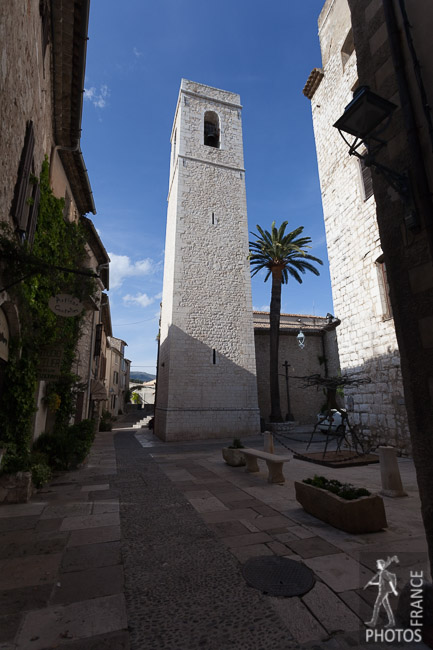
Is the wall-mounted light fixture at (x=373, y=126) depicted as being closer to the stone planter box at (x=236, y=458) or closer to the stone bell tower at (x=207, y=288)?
the stone planter box at (x=236, y=458)

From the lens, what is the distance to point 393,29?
3.18 meters

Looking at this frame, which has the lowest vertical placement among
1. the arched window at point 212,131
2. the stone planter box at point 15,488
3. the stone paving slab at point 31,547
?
the stone paving slab at point 31,547

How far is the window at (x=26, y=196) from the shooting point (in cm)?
544

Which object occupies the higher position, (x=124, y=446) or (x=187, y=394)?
(x=187, y=394)

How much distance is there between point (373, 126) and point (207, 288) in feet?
46.5

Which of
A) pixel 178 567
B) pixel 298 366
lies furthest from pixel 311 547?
pixel 298 366

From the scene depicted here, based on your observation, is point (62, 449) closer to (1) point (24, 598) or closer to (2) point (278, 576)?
(1) point (24, 598)

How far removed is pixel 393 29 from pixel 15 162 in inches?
216

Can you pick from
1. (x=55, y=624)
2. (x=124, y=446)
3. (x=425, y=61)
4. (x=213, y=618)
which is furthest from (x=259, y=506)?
(x=124, y=446)

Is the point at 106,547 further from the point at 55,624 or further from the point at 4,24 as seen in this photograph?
the point at 4,24

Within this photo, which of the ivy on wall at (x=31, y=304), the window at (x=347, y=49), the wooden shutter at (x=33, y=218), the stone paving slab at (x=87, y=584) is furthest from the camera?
the window at (x=347, y=49)

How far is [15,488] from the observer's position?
18.2 ft

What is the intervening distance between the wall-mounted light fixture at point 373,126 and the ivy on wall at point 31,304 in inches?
188

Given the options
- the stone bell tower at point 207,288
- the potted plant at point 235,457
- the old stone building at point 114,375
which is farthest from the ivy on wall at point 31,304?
the old stone building at point 114,375
